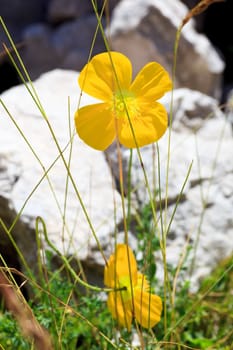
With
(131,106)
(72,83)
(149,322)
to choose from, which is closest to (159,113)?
(131,106)

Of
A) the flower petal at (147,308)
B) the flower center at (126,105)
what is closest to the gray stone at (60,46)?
the flower center at (126,105)

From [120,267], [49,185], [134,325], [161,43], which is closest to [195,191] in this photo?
[49,185]

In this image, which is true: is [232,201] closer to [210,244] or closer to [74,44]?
[210,244]

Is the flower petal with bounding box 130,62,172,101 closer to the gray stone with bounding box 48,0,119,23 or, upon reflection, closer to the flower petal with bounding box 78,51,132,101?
the flower petal with bounding box 78,51,132,101

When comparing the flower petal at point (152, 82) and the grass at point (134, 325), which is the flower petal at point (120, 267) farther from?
the flower petal at point (152, 82)

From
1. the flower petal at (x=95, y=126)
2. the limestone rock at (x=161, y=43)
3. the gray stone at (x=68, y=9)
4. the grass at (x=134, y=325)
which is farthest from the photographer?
the gray stone at (x=68, y=9)

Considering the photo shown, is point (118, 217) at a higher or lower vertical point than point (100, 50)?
lower

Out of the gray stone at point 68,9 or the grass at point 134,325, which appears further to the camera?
the gray stone at point 68,9

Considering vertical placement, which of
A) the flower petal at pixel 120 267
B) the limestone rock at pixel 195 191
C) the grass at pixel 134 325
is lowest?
the grass at pixel 134 325
